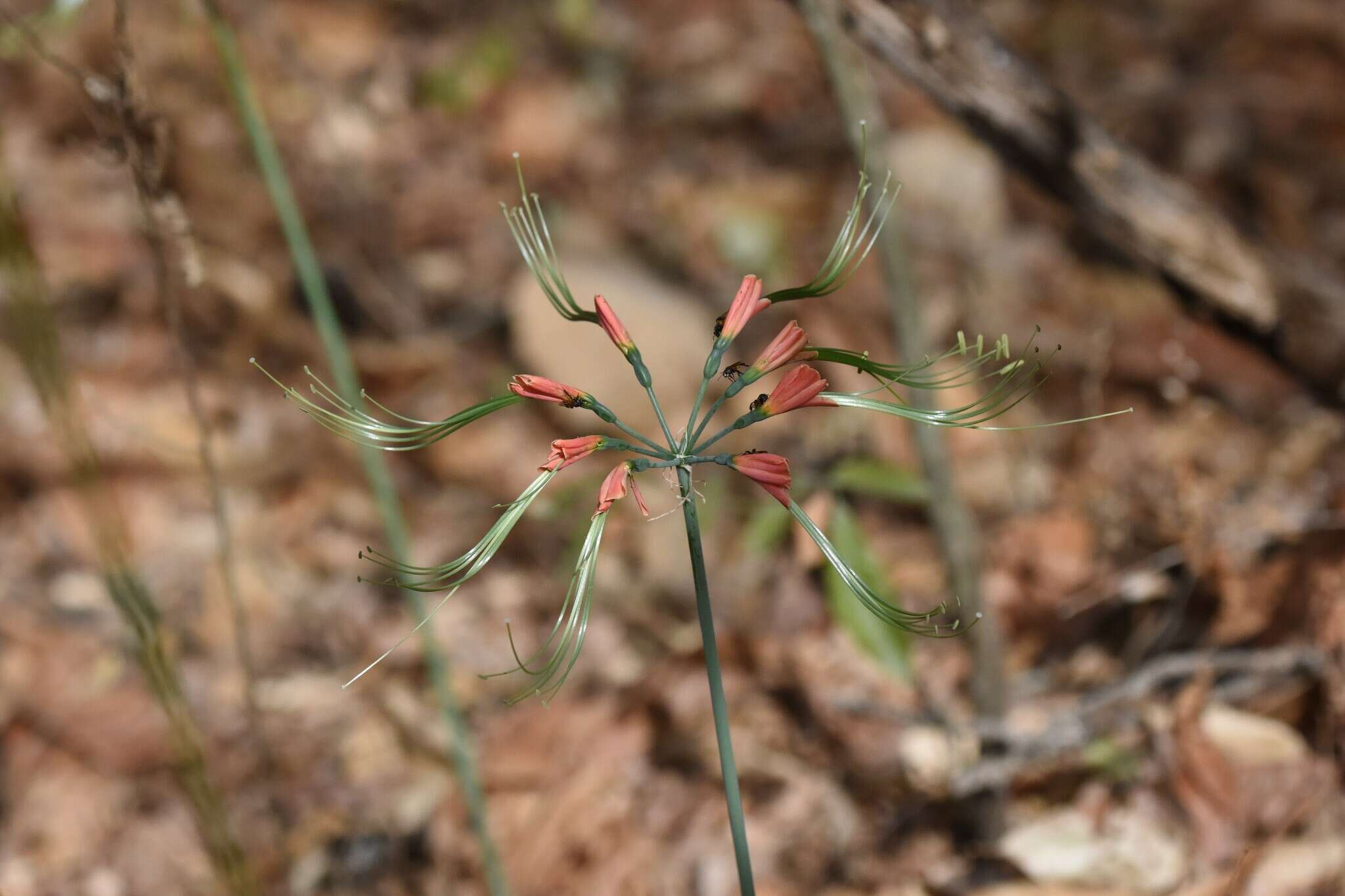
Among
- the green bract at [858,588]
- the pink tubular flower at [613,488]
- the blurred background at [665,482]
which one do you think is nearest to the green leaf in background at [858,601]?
the blurred background at [665,482]

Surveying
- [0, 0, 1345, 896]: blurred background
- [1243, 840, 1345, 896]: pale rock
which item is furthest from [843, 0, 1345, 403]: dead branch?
[1243, 840, 1345, 896]: pale rock

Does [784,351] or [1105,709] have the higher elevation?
[1105,709]

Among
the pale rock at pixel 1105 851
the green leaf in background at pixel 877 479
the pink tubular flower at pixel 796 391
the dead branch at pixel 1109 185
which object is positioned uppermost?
the dead branch at pixel 1109 185

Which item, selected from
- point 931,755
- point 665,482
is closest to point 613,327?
point 665,482

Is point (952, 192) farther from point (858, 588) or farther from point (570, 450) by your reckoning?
point (570, 450)

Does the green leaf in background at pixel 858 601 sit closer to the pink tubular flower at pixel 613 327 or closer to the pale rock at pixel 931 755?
the pale rock at pixel 931 755

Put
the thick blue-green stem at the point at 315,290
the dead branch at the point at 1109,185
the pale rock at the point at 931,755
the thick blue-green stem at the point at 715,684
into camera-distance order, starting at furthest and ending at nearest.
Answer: the pale rock at the point at 931,755
the dead branch at the point at 1109,185
the thick blue-green stem at the point at 315,290
the thick blue-green stem at the point at 715,684
